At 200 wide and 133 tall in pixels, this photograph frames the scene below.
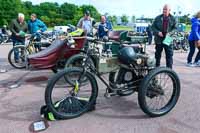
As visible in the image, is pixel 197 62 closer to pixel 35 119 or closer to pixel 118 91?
pixel 118 91

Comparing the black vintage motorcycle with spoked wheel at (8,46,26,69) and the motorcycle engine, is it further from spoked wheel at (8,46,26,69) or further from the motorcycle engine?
spoked wheel at (8,46,26,69)

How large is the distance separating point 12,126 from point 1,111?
738mm

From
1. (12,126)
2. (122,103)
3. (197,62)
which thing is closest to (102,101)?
(122,103)

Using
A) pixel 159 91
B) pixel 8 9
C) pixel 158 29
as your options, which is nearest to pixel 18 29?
pixel 158 29

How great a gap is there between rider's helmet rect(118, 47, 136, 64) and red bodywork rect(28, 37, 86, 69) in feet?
7.57

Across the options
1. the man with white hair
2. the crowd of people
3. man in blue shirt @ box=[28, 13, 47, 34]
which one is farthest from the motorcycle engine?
man in blue shirt @ box=[28, 13, 47, 34]

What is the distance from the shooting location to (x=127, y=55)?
175 inches

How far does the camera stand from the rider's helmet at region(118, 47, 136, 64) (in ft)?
14.5

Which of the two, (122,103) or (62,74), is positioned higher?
(62,74)

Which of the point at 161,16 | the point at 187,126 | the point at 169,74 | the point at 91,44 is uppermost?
the point at 161,16

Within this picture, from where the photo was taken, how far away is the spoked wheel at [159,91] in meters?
4.24

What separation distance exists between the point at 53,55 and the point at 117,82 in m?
2.37

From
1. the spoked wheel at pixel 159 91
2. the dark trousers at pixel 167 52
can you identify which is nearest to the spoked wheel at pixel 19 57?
the dark trousers at pixel 167 52

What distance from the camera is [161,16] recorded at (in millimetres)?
7227
